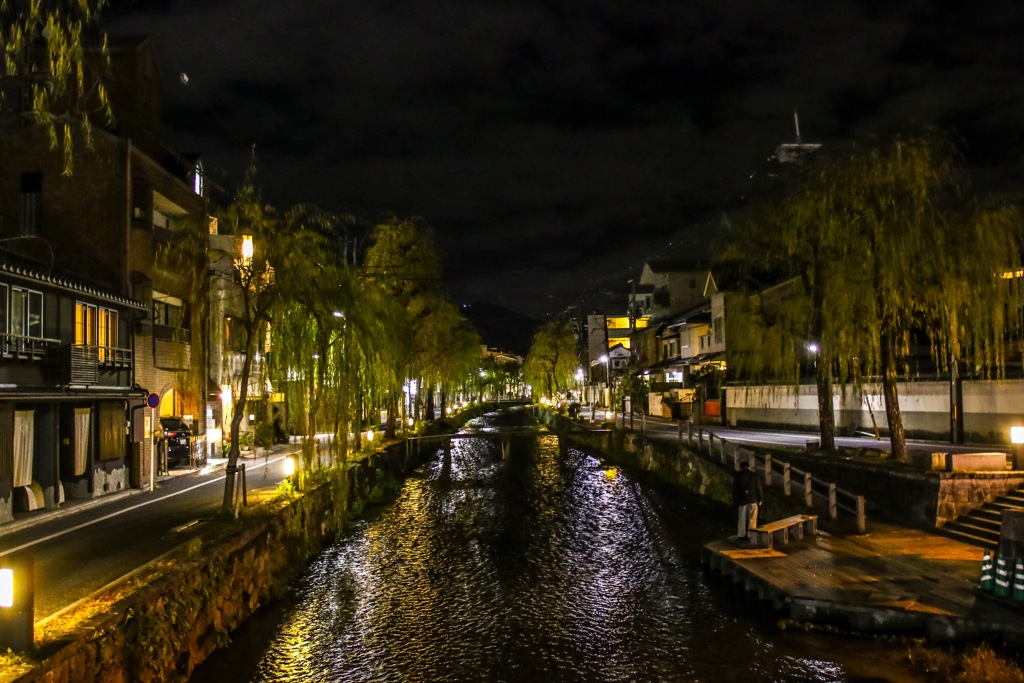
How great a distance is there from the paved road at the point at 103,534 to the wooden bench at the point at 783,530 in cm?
1127

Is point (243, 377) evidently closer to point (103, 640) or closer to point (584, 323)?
point (103, 640)

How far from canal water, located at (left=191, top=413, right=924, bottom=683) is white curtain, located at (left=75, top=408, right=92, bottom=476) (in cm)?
760

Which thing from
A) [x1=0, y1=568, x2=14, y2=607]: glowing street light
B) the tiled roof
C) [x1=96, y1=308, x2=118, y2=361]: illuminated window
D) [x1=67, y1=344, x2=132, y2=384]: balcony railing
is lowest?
[x1=0, y1=568, x2=14, y2=607]: glowing street light

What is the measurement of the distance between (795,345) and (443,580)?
13.8 meters

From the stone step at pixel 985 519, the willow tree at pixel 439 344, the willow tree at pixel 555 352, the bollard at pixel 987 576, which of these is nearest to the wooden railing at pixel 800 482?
the stone step at pixel 985 519

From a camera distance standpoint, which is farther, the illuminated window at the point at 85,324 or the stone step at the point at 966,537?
the illuminated window at the point at 85,324

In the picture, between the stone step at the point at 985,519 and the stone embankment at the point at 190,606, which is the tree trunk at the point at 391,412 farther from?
the stone step at the point at 985,519

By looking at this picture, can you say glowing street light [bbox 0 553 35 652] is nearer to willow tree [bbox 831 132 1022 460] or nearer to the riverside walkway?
the riverside walkway

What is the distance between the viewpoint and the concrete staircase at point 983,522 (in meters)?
14.2

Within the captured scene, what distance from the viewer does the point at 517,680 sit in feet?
34.0

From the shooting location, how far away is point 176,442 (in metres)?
27.6

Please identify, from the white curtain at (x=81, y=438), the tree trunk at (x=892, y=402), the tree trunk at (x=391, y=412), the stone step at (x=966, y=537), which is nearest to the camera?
the stone step at (x=966, y=537)

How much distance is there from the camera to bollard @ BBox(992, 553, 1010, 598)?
10633 mm

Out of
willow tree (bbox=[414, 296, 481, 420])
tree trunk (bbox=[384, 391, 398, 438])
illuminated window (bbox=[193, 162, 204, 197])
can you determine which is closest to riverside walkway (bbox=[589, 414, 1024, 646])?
tree trunk (bbox=[384, 391, 398, 438])
